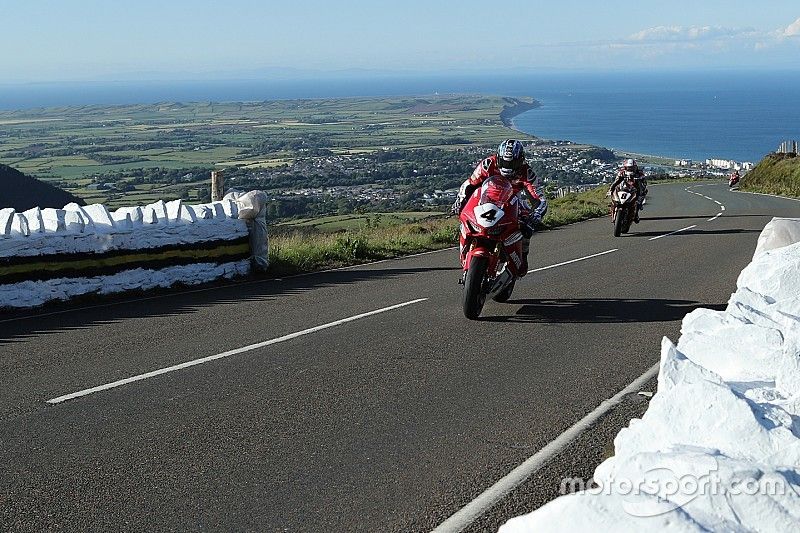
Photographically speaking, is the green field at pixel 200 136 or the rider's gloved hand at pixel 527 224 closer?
the rider's gloved hand at pixel 527 224

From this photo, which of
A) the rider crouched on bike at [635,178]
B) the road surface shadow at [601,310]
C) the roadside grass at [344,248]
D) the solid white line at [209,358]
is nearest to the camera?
the solid white line at [209,358]

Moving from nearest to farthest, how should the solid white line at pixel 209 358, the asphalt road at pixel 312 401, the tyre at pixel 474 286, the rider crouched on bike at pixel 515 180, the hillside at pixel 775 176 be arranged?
the asphalt road at pixel 312 401, the solid white line at pixel 209 358, the tyre at pixel 474 286, the rider crouched on bike at pixel 515 180, the hillside at pixel 775 176

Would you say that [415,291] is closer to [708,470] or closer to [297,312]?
[297,312]

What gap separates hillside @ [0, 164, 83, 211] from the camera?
136 feet

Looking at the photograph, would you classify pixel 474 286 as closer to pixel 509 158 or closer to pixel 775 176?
pixel 509 158

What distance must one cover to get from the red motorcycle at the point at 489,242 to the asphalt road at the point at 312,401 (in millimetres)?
342

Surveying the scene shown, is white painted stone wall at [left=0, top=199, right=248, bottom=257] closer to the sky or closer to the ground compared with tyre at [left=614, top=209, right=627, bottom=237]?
closer to the sky

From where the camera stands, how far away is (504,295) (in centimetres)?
1124

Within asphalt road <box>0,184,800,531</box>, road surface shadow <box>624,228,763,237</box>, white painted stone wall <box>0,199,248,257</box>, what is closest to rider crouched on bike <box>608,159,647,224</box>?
road surface shadow <box>624,228,763,237</box>

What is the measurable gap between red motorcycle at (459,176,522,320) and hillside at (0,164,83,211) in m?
33.7

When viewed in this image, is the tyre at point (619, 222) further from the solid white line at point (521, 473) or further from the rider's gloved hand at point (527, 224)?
the solid white line at point (521, 473)

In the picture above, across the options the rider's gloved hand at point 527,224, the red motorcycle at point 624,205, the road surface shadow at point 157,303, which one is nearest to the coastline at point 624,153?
the red motorcycle at point 624,205

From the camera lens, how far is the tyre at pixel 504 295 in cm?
1110

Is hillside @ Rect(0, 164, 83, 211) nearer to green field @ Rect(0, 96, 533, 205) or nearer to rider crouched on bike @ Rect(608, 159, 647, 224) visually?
green field @ Rect(0, 96, 533, 205)
